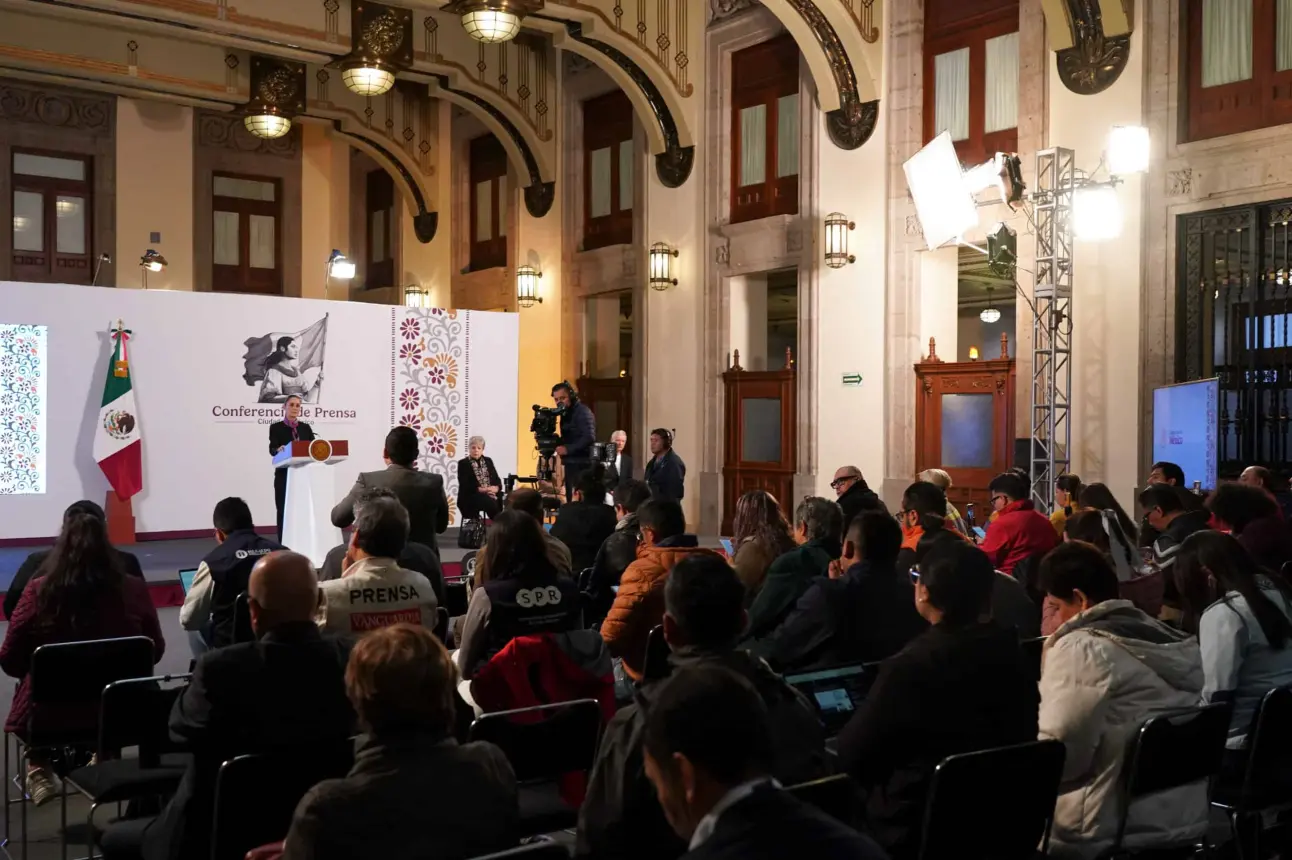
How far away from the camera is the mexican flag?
10656 mm

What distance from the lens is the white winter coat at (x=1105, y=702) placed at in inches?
114

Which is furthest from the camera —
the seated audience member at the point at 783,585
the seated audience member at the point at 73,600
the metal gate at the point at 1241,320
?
the metal gate at the point at 1241,320

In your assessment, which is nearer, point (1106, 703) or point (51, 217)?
point (1106, 703)

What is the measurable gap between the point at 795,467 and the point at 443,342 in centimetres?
405

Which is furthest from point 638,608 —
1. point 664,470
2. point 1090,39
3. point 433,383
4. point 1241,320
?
point 433,383

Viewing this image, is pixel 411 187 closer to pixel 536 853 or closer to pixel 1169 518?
pixel 1169 518

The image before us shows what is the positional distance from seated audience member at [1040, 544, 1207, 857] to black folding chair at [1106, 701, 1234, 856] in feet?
0.09

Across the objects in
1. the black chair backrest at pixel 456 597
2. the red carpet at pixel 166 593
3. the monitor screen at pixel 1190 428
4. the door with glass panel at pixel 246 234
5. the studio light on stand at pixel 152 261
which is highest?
the door with glass panel at pixel 246 234

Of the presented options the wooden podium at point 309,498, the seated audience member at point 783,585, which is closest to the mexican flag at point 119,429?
the wooden podium at point 309,498

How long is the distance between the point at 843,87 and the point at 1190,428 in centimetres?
535

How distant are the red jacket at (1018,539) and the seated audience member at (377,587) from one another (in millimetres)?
2975

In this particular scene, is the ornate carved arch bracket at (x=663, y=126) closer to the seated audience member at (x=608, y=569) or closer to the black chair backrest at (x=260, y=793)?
the seated audience member at (x=608, y=569)

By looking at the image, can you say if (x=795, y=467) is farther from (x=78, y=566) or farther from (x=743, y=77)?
(x=78, y=566)

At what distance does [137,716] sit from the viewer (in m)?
3.38
